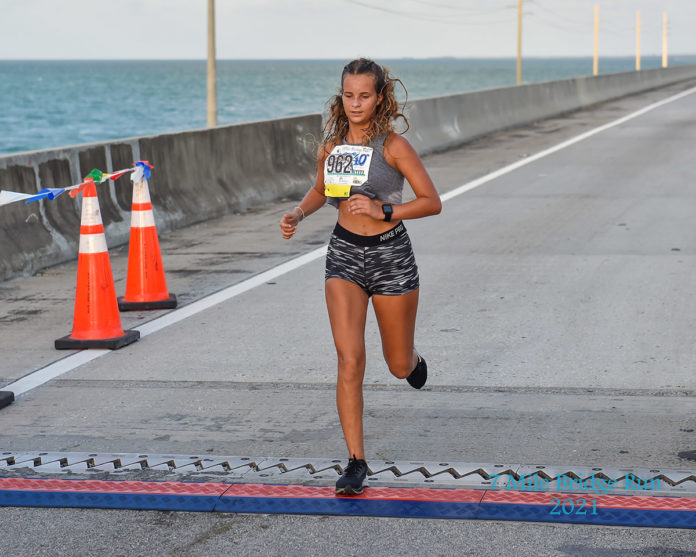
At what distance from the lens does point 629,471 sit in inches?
196

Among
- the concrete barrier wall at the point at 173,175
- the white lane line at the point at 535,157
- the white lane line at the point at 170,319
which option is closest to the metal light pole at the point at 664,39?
the white lane line at the point at 535,157

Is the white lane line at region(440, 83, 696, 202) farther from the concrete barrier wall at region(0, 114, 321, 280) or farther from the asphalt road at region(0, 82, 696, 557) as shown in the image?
the asphalt road at region(0, 82, 696, 557)

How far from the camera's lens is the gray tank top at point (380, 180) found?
16.2 ft

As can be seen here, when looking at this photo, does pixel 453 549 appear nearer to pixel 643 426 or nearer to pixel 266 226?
pixel 643 426

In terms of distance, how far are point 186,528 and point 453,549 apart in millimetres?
1007

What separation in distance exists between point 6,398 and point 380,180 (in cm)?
253

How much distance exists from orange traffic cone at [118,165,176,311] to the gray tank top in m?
3.91

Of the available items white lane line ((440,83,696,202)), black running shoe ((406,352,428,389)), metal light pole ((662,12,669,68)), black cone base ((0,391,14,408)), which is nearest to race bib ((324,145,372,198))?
black running shoe ((406,352,428,389))

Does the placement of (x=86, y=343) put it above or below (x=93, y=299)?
below

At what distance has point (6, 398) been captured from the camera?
6.25 meters

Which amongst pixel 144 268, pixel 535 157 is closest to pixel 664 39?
pixel 535 157

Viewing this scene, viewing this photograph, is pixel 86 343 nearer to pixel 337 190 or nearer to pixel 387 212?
pixel 337 190

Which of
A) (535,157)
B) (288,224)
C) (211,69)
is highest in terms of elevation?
(211,69)

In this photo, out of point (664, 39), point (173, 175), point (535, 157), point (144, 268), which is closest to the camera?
point (144, 268)
